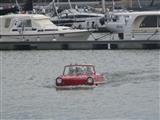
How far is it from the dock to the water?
39.5 inches

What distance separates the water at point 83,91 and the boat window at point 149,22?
4.86m

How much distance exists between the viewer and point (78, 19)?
97000mm

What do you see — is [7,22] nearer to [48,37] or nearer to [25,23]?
[25,23]

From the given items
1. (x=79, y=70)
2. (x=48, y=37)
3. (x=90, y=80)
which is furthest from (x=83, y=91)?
(x=48, y=37)

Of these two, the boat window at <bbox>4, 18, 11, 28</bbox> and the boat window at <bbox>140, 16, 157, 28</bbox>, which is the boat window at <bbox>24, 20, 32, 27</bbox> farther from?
the boat window at <bbox>140, 16, 157, 28</bbox>

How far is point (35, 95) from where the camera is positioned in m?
43.0

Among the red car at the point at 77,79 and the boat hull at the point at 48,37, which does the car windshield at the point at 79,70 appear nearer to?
the red car at the point at 77,79

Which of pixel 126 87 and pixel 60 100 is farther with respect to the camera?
pixel 126 87

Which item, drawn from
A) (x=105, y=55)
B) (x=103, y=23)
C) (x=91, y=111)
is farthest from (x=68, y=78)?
(x=103, y=23)

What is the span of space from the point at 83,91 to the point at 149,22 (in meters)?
25.9

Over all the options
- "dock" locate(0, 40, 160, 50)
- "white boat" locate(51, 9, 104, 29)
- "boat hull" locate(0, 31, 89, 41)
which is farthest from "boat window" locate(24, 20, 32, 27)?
"white boat" locate(51, 9, 104, 29)

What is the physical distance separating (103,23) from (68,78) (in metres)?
49.3

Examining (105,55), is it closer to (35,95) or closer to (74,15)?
(35,95)

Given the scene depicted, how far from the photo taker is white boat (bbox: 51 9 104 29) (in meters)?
94.2
